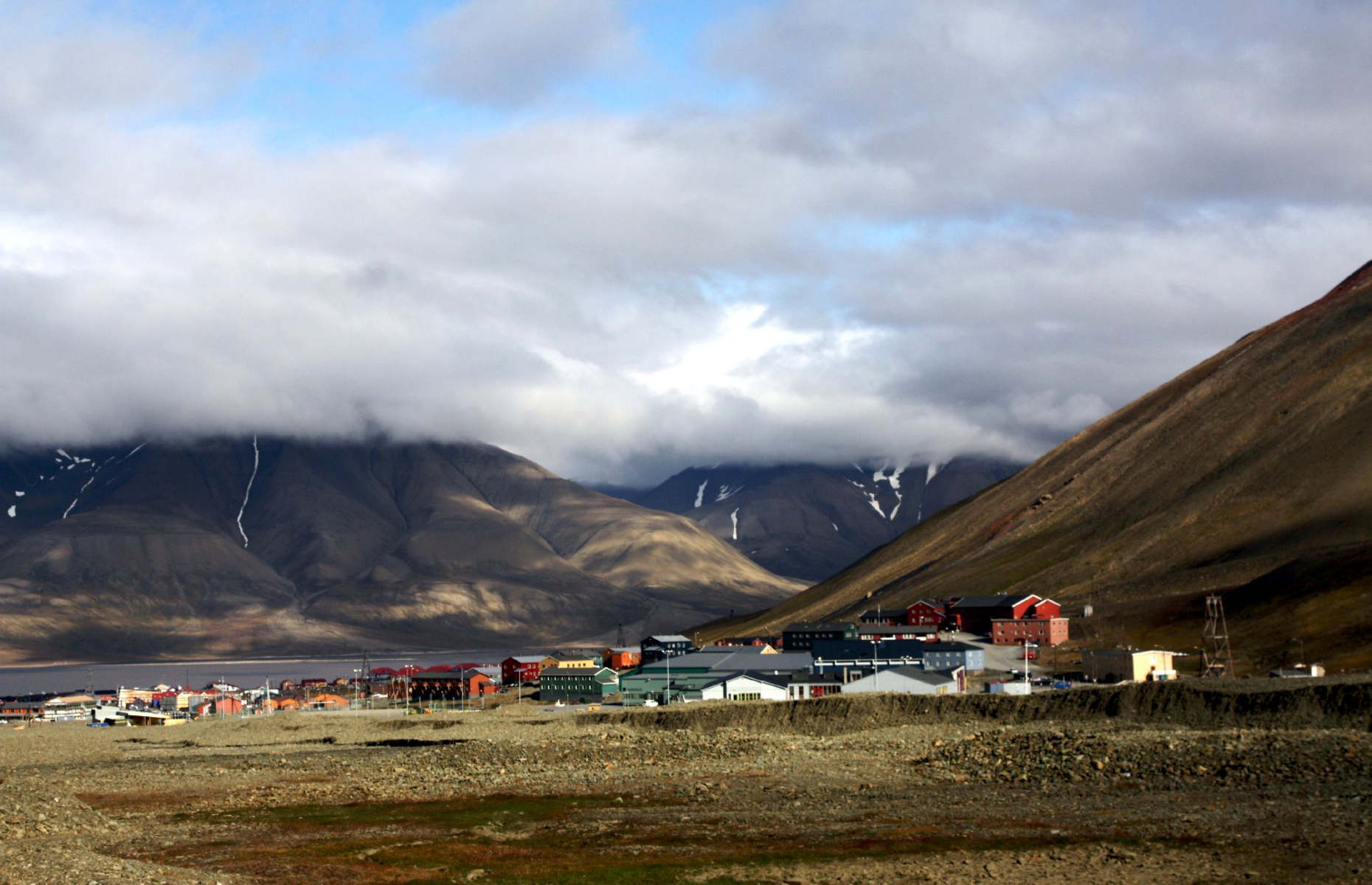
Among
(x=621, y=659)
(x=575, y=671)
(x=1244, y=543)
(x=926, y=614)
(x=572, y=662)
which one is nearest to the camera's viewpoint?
(x=575, y=671)

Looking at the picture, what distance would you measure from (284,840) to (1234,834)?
3064 centimetres

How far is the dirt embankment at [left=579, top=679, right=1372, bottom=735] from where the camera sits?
6762cm

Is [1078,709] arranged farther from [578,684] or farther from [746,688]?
[578,684]

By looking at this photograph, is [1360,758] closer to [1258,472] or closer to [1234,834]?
[1234,834]

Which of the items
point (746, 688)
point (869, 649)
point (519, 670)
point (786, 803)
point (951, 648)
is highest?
point (951, 648)

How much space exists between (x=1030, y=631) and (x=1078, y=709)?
64825 mm

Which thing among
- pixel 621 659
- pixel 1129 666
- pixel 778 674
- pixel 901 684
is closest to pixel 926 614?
pixel 621 659

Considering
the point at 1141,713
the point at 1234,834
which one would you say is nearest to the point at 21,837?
the point at 1234,834

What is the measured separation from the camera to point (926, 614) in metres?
163

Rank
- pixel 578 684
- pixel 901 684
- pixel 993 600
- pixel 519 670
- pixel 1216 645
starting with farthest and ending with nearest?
pixel 519 670 → pixel 993 600 → pixel 578 684 → pixel 1216 645 → pixel 901 684

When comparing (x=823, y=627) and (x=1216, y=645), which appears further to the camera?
(x=823, y=627)

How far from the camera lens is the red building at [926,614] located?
161m

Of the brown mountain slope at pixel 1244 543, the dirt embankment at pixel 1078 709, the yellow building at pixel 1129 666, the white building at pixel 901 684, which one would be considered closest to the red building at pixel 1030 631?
the brown mountain slope at pixel 1244 543

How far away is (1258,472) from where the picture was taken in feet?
579
